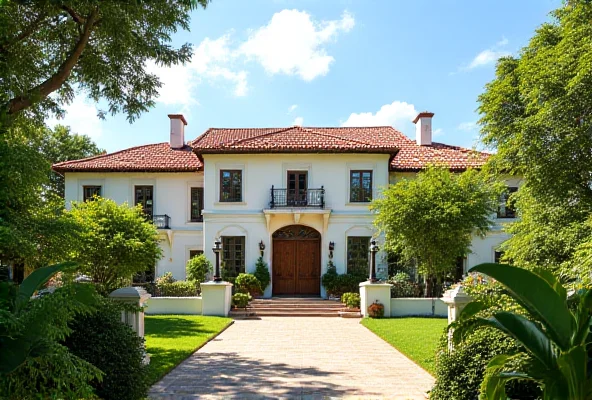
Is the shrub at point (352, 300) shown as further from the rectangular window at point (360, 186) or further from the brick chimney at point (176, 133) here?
the brick chimney at point (176, 133)

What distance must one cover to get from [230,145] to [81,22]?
11.6 metres

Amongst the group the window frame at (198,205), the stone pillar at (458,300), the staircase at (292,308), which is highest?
the window frame at (198,205)

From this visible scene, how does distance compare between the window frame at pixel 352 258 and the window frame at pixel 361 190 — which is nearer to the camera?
the window frame at pixel 352 258

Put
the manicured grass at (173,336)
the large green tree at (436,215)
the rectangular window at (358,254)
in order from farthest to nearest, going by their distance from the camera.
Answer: the rectangular window at (358,254), the large green tree at (436,215), the manicured grass at (173,336)

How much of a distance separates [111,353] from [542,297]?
4516mm

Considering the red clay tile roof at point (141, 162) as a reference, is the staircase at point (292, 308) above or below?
below

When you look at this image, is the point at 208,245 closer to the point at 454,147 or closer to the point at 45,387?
the point at 454,147

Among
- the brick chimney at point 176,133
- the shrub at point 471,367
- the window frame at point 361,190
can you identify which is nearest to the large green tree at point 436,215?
the window frame at point 361,190

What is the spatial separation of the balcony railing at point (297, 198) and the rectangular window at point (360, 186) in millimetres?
1328

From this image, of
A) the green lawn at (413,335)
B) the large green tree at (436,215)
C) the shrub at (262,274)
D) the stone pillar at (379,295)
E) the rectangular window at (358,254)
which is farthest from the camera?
the rectangular window at (358,254)

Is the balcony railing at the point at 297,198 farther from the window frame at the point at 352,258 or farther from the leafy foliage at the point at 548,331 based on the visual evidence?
the leafy foliage at the point at 548,331

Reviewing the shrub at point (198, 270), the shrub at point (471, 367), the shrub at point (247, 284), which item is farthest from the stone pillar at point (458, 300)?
the shrub at point (198, 270)

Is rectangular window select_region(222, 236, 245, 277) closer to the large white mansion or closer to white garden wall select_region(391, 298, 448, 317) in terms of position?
the large white mansion

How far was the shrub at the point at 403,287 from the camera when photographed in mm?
16953
